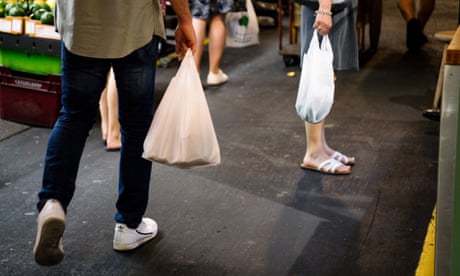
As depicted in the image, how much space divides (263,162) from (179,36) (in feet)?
5.41

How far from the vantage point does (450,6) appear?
1166 centimetres

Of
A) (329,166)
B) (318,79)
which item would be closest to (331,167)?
(329,166)

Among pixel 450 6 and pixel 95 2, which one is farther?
pixel 450 6

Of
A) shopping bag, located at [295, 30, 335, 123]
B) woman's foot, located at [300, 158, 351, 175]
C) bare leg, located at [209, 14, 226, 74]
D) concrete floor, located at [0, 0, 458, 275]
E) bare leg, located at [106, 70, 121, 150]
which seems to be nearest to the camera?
concrete floor, located at [0, 0, 458, 275]

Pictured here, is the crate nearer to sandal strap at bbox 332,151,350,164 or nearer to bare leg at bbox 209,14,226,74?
bare leg at bbox 209,14,226,74

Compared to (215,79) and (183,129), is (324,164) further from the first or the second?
(215,79)

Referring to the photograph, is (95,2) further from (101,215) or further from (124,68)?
(101,215)

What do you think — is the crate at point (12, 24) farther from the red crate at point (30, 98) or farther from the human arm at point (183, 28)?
the human arm at point (183, 28)

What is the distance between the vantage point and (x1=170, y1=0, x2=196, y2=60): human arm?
334 cm

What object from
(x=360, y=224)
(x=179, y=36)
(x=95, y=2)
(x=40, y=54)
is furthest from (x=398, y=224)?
(x=40, y=54)

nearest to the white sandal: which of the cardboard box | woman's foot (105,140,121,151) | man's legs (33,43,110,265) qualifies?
woman's foot (105,140,121,151)

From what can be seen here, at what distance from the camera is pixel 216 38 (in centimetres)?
700

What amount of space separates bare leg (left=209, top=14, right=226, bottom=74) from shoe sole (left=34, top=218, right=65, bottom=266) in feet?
13.6

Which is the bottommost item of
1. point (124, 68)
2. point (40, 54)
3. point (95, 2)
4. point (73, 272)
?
point (73, 272)
